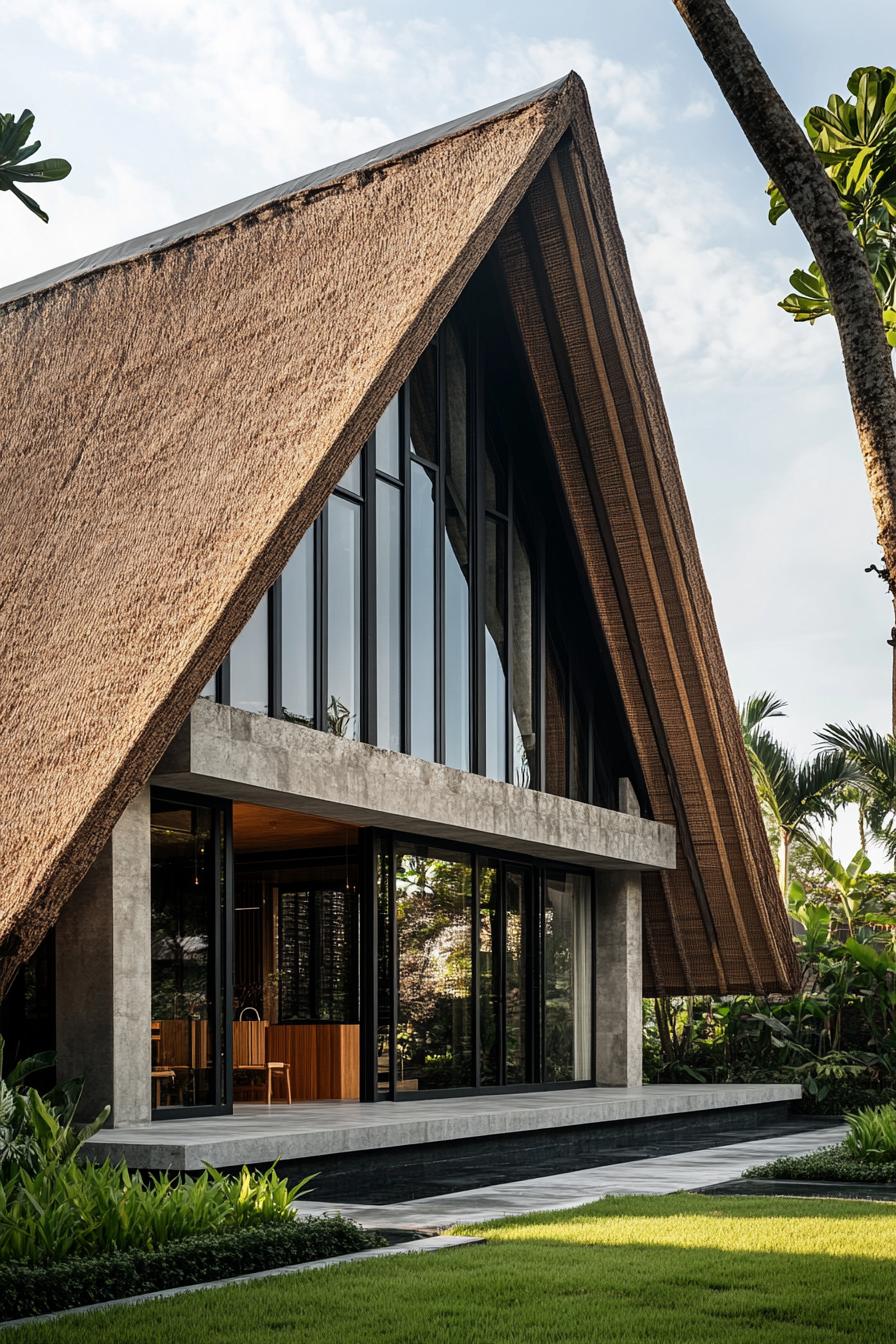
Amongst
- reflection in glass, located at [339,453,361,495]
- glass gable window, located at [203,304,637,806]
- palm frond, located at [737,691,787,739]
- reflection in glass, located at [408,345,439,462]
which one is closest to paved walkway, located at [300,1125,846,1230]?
glass gable window, located at [203,304,637,806]

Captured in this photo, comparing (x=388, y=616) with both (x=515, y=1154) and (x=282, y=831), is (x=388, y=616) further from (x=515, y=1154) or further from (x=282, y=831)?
(x=515, y=1154)

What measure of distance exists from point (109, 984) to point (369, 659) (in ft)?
13.0

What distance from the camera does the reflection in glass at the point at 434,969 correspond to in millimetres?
14203

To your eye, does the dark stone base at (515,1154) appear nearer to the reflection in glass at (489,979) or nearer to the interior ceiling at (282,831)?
the reflection in glass at (489,979)

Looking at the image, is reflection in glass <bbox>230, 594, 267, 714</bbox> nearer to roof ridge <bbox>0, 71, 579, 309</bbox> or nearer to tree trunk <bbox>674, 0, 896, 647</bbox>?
roof ridge <bbox>0, 71, 579, 309</bbox>

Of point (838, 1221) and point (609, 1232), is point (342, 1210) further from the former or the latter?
point (838, 1221)

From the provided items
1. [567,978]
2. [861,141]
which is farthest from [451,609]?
[861,141]

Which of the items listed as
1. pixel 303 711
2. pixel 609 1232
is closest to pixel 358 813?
pixel 303 711

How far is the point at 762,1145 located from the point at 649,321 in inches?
316

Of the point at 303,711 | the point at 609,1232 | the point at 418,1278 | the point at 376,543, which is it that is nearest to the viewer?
the point at 418,1278

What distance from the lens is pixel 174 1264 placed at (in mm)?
6801

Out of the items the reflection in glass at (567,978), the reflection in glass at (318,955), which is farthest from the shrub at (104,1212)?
the reflection in glass at (567,978)

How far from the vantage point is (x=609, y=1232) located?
26.5ft

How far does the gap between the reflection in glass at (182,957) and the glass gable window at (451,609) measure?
3.53 feet
